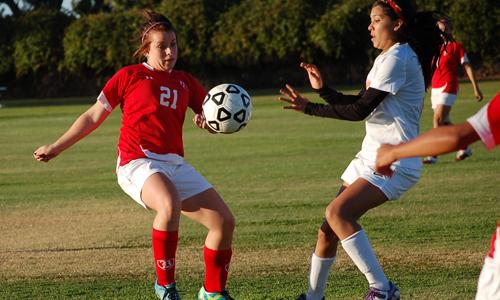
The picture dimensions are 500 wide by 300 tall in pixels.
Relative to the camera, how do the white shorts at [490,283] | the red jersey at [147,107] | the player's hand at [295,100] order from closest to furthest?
the white shorts at [490,283] → the player's hand at [295,100] → the red jersey at [147,107]

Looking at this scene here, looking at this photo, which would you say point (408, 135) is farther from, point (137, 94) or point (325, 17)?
point (325, 17)

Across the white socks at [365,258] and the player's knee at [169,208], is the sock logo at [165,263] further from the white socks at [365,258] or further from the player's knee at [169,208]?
the white socks at [365,258]

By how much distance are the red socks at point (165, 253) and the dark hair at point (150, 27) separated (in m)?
1.44

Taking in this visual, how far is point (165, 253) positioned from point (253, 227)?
3.55 meters

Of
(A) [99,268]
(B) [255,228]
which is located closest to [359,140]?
(B) [255,228]

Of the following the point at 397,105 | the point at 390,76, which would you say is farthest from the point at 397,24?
the point at 397,105

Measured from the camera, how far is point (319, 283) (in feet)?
22.8

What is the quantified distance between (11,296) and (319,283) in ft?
7.75

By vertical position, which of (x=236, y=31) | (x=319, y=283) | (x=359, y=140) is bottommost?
(x=236, y=31)

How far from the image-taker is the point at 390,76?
22.0 ft

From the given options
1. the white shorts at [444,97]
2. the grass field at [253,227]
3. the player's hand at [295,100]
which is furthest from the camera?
the white shorts at [444,97]

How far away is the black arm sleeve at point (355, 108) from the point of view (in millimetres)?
6652

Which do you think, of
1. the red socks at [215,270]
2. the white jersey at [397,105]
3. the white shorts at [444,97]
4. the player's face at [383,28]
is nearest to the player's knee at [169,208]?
the red socks at [215,270]

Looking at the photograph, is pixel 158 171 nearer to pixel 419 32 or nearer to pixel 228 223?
pixel 228 223
